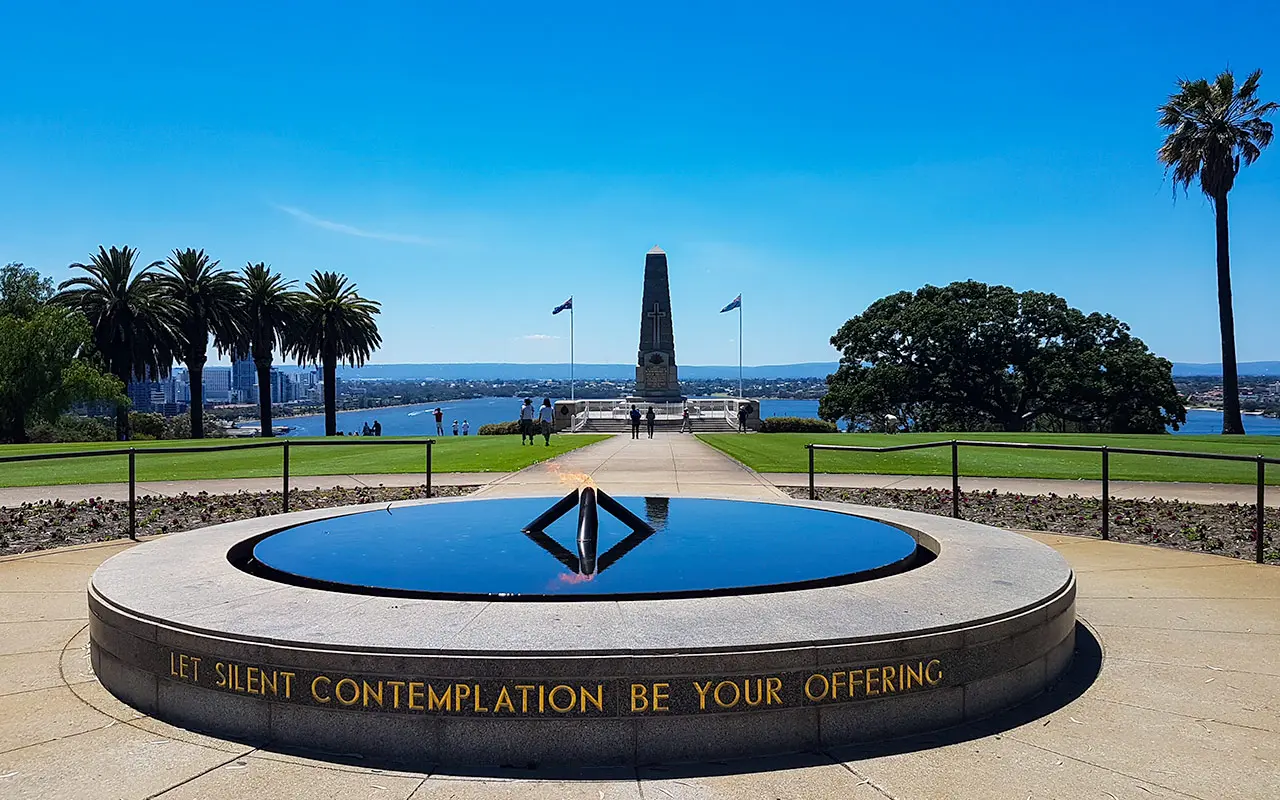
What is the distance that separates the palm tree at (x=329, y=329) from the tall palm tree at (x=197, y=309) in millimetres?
3792

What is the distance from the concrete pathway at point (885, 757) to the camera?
4.18m

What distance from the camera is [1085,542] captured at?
11.5 meters

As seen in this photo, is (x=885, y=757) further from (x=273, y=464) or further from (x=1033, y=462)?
(x=273, y=464)

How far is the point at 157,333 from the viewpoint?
49.0 meters

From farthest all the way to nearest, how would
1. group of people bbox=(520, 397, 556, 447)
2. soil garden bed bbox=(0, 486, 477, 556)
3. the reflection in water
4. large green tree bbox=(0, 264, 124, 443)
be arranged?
1. large green tree bbox=(0, 264, 124, 443)
2. group of people bbox=(520, 397, 556, 447)
3. soil garden bed bbox=(0, 486, 477, 556)
4. the reflection in water

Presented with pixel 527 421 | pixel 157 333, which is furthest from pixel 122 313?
pixel 527 421

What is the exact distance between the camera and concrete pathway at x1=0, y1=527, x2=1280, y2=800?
418 cm

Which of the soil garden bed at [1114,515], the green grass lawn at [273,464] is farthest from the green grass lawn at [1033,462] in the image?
the green grass lawn at [273,464]

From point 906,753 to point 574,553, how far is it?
11.5 feet

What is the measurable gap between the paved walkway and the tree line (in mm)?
45225

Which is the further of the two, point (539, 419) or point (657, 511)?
point (539, 419)

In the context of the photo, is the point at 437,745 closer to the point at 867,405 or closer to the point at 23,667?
the point at 23,667

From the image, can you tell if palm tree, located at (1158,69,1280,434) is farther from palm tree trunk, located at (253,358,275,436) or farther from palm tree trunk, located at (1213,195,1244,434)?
palm tree trunk, located at (253,358,275,436)

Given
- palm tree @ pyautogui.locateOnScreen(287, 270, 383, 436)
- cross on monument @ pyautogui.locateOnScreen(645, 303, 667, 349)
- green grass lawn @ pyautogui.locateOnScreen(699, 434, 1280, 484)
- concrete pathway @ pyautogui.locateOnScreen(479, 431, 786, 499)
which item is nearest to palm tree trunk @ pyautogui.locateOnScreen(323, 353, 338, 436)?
palm tree @ pyautogui.locateOnScreen(287, 270, 383, 436)
